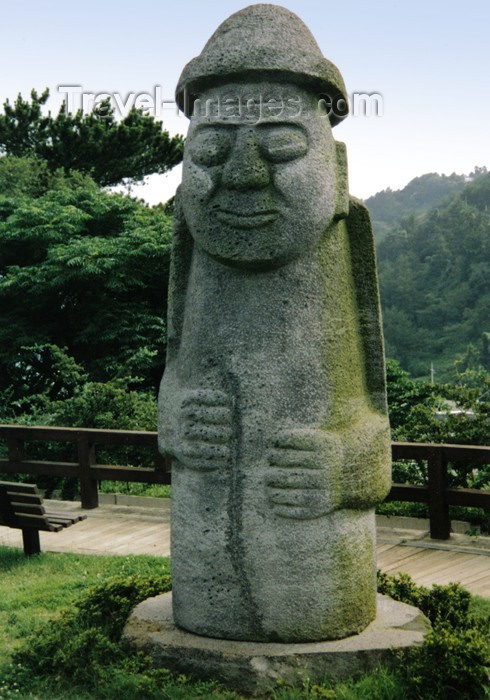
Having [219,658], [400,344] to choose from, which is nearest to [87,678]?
[219,658]

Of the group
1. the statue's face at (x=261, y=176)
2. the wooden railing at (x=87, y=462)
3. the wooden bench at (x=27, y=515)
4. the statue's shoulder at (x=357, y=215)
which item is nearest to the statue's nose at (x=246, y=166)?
the statue's face at (x=261, y=176)

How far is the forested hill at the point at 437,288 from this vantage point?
41594mm

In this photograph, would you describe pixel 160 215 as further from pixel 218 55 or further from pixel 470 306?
pixel 470 306

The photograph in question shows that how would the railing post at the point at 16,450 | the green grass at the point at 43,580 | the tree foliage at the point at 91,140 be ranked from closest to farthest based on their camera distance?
the green grass at the point at 43,580 → the railing post at the point at 16,450 → the tree foliage at the point at 91,140

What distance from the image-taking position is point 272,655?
14.1 ft

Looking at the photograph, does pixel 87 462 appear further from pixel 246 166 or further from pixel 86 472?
pixel 246 166

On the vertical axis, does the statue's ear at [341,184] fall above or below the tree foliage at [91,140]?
below

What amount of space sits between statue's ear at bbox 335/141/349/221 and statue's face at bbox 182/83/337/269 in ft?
0.18

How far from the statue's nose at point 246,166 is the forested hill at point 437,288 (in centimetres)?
3414

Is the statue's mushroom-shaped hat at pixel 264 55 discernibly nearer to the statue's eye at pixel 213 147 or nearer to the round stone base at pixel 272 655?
the statue's eye at pixel 213 147

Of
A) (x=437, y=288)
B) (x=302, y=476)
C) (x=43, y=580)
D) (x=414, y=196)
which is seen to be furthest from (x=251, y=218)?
(x=414, y=196)

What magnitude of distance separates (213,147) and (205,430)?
55.4 inches

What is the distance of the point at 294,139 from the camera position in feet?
14.3

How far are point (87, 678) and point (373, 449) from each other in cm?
189
